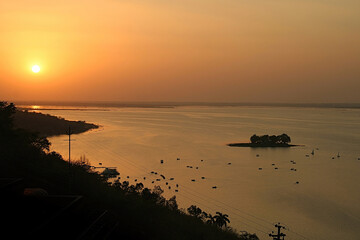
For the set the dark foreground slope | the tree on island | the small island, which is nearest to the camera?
the small island

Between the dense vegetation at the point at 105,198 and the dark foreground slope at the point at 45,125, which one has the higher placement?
the dense vegetation at the point at 105,198

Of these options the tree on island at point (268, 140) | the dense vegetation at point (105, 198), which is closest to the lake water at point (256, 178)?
the tree on island at point (268, 140)

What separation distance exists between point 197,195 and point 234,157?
1003 inches

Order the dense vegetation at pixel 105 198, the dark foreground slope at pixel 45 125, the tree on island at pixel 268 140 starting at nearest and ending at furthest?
the dense vegetation at pixel 105 198, the tree on island at pixel 268 140, the dark foreground slope at pixel 45 125

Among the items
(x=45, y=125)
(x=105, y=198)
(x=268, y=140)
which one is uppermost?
(x=105, y=198)

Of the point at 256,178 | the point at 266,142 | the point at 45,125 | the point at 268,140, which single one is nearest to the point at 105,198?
the point at 256,178

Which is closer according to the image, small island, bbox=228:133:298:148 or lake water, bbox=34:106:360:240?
lake water, bbox=34:106:360:240

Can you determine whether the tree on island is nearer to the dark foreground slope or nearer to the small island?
the small island

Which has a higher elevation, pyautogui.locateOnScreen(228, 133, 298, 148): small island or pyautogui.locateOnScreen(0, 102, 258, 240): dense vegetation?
pyautogui.locateOnScreen(0, 102, 258, 240): dense vegetation

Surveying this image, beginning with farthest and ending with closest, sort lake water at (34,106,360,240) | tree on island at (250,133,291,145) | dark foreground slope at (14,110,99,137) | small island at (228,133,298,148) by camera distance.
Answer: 1. dark foreground slope at (14,110,99,137)
2. tree on island at (250,133,291,145)
3. small island at (228,133,298,148)
4. lake water at (34,106,360,240)

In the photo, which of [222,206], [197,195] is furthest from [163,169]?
[222,206]

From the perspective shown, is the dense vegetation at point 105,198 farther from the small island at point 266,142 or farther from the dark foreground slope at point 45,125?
the dark foreground slope at point 45,125

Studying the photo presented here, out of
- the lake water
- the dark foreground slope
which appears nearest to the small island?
the lake water

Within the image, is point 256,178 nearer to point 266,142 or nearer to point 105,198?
point 105,198
